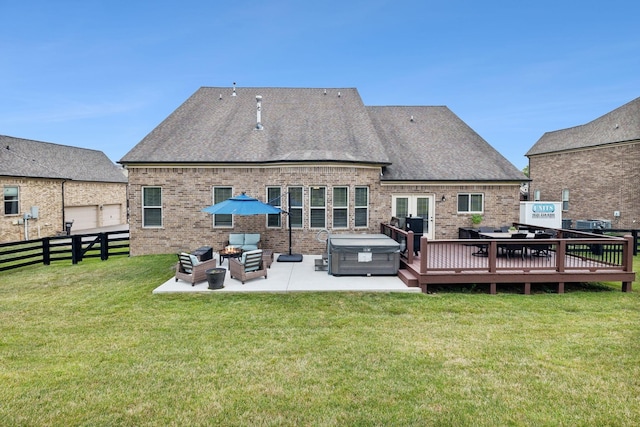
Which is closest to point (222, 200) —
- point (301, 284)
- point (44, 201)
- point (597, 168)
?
point (301, 284)

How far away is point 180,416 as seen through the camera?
3.35 metres

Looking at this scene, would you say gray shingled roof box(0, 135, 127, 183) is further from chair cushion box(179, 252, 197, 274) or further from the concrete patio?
the concrete patio

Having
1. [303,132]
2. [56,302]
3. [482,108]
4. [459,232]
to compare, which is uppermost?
[482,108]

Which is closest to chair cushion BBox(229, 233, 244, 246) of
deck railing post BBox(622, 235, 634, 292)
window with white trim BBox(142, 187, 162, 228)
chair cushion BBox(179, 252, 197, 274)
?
chair cushion BBox(179, 252, 197, 274)

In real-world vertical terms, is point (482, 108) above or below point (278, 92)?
above

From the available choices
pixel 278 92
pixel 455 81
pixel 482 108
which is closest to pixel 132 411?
pixel 278 92

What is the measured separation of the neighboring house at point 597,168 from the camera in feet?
65.4

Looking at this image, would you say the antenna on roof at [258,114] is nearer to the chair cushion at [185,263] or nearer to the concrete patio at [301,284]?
the concrete patio at [301,284]

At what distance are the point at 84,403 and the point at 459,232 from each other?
1321cm

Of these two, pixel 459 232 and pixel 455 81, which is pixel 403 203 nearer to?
pixel 459 232

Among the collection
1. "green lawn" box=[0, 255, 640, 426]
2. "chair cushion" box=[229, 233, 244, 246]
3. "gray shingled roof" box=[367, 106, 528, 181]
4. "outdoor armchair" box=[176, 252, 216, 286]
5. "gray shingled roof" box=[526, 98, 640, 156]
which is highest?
"gray shingled roof" box=[526, 98, 640, 156]

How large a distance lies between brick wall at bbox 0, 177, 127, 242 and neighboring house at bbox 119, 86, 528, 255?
1474 centimetres

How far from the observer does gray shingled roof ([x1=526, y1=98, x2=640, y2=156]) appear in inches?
801

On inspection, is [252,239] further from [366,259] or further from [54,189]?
[54,189]
